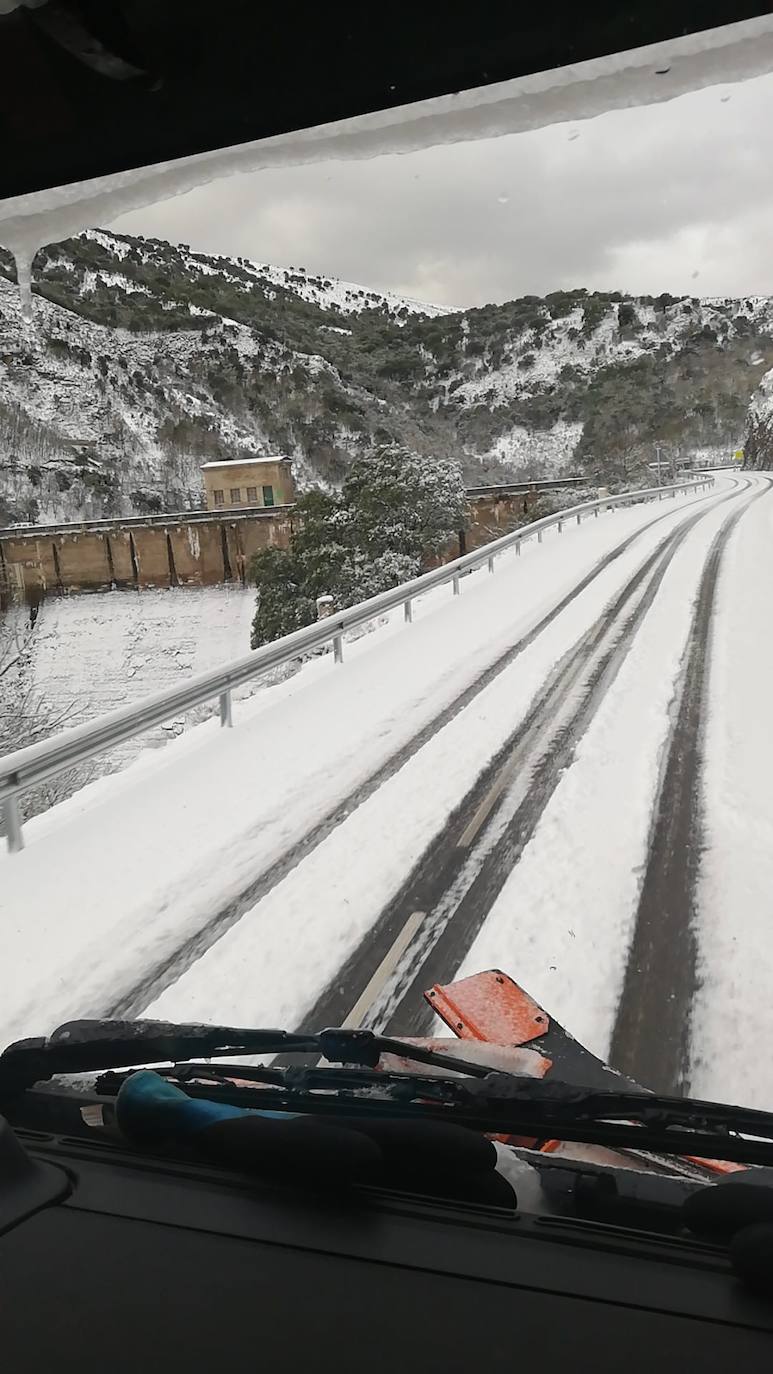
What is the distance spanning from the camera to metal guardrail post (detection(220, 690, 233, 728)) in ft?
28.9

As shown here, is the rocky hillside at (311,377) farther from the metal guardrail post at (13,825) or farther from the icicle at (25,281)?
the metal guardrail post at (13,825)

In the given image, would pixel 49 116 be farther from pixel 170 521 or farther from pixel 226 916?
pixel 170 521

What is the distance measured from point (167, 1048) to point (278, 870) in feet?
9.54

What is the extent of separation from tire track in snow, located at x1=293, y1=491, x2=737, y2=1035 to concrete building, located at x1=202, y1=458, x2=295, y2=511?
47097mm

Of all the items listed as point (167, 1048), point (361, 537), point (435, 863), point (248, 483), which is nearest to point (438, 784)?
point (435, 863)

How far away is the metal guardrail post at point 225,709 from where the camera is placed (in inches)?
347

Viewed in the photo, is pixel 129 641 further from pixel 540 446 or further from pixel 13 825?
pixel 13 825

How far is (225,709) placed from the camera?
8.82m

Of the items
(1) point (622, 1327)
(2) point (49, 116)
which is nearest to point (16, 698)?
(2) point (49, 116)

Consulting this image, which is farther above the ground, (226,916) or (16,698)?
(226,916)

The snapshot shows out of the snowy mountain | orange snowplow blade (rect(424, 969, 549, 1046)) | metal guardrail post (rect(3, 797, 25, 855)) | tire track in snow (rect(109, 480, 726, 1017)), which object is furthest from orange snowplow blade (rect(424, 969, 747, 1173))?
the snowy mountain

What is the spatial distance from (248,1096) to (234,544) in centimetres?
4777

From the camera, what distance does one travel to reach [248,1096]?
7.68 feet

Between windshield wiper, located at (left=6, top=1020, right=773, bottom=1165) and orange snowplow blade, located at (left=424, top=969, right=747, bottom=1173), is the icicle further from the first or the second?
orange snowplow blade, located at (left=424, top=969, right=747, bottom=1173)
